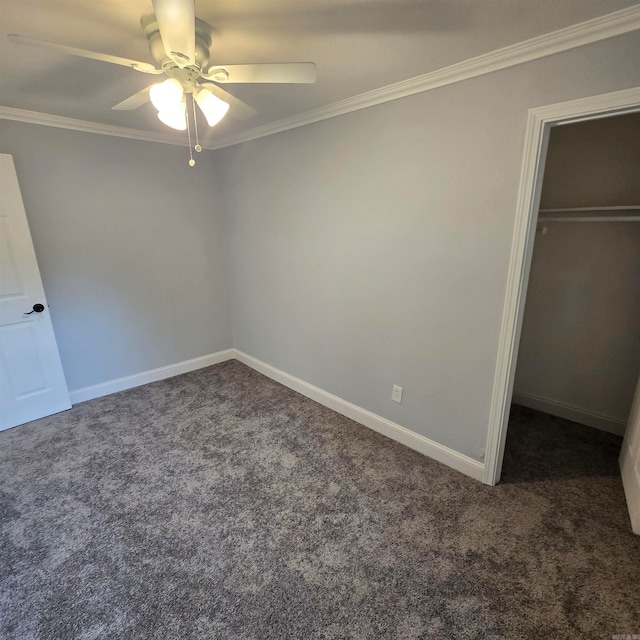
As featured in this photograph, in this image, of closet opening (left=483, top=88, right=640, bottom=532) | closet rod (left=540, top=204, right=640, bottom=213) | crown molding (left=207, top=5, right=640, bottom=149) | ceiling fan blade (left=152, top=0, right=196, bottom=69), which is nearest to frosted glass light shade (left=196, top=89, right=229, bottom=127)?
ceiling fan blade (left=152, top=0, right=196, bottom=69)

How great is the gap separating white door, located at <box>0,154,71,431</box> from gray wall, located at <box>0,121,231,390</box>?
0.13 metres

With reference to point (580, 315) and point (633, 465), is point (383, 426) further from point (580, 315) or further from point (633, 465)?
point (580, 315)

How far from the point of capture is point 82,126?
283 cm

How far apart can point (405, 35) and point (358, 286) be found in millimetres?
1472

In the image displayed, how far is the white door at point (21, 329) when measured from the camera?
8.55ft

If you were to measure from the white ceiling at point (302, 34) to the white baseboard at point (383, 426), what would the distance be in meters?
2.24

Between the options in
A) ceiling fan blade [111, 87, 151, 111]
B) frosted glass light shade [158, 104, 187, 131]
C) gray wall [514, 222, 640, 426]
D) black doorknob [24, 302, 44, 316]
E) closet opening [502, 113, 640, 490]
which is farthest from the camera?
black doorknob [24, 302, 44, 316]

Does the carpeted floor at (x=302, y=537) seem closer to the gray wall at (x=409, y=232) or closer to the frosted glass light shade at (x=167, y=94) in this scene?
the gray wall at (x=409, y=232)

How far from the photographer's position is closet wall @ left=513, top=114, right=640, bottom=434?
244cm

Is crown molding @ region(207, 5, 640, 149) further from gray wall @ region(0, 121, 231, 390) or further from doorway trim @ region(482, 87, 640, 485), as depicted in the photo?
gray wall @ region(0, 121, 231, 390)

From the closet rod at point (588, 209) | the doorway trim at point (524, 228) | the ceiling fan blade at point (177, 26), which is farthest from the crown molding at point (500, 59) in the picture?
the ceiling fan blade at point (177, 26)

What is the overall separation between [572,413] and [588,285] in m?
1.04

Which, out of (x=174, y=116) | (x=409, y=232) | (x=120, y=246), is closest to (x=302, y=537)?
(x=409, y=232)

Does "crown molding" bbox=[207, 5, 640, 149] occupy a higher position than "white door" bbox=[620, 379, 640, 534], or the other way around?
"crown molding" bbox=[207, 5, 640, 149]
